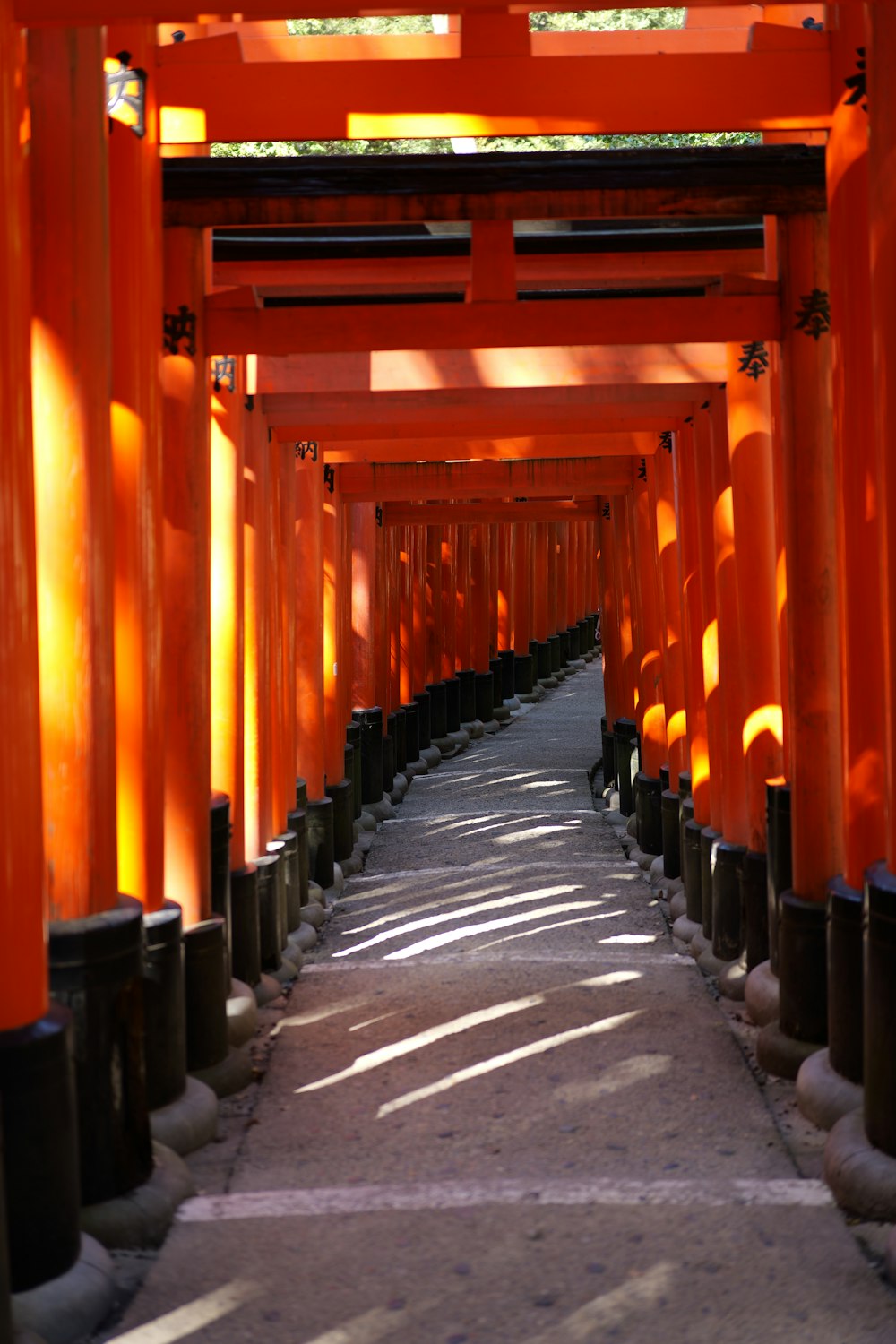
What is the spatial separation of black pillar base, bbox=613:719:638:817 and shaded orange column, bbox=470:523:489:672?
8161mm

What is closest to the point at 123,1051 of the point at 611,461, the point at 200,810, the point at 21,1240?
the point at 21,1240

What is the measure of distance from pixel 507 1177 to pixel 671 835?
619 cm

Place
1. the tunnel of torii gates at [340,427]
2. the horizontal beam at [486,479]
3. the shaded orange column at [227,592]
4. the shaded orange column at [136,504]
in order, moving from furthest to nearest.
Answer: the horizontal beam at [486,479] < the shaded orange column at [227,592] < the shaded orange column at [136,504] < the tunnel of torii gates at [340,427]

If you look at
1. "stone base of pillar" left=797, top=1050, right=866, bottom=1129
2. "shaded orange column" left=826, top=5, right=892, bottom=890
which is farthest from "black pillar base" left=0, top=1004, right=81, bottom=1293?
"shaded orange column" left=826, top=5, right=892, bottom=890

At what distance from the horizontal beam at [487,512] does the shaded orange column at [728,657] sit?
9.06 metres

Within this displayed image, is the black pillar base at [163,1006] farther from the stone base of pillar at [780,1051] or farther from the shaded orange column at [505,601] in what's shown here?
the shaded orange column at [505,601]

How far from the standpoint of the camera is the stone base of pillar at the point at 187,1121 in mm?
5719

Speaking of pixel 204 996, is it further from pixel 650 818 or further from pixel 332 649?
pixel 332 649

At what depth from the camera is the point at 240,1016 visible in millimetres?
7199

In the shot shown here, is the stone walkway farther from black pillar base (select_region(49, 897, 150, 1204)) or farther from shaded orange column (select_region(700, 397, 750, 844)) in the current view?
shaded orange column (select_region(700, 397, 750, 844))

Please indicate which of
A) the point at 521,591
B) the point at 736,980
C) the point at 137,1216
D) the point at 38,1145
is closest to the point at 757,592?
the point at 736,980

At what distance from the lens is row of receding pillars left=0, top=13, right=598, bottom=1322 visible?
416 cm

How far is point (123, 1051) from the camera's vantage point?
16.4 feet

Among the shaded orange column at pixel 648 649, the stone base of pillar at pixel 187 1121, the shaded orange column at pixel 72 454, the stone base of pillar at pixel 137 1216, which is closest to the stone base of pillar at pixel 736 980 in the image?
the stone base of pillar at pixel 187 1121
